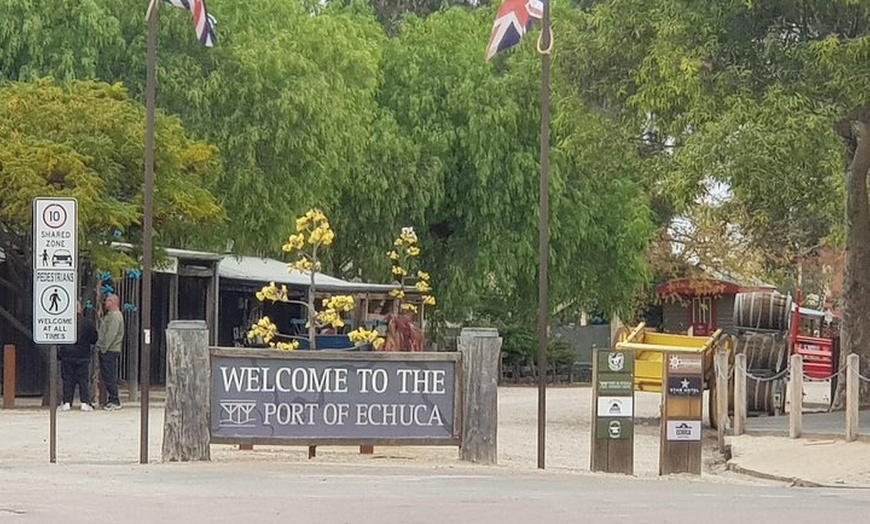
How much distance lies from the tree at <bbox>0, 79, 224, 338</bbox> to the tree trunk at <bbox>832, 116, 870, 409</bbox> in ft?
35.5

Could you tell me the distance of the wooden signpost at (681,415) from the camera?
18.0 meters

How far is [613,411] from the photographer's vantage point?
59.1 ft

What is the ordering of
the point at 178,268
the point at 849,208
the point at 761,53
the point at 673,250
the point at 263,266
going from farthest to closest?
the point at 673,250, the point at 263,266, the point at 178,268, the point at 849,208, the point at 761,53

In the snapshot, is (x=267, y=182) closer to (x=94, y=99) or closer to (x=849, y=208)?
(x=94, y=99)

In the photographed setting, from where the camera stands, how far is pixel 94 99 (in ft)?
91.9

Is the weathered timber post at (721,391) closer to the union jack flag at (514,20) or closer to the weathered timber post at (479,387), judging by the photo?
the weathered timber post at (479,387)

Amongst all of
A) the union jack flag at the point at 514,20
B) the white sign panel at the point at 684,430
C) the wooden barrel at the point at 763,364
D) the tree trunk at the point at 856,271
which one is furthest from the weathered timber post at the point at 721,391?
the union jack flag at the point at 514,20

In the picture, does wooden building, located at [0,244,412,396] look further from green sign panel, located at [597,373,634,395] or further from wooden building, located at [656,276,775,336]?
wooden building, located at [656,276,775,336]

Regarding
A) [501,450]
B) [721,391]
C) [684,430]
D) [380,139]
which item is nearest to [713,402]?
[721,391]

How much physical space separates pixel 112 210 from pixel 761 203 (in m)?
10.3

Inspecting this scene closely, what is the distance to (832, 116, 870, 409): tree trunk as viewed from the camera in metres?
27.7

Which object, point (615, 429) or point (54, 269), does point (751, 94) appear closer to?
point (615, 429)

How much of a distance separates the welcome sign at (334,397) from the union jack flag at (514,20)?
3773mm

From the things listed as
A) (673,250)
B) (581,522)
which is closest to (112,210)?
(581,522)
